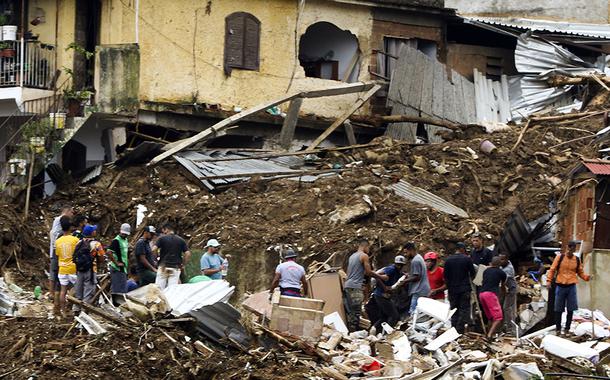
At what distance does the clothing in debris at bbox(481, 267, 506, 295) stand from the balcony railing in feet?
36.9

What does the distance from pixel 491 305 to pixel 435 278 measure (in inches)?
44.8

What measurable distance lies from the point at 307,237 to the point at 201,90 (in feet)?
20.4

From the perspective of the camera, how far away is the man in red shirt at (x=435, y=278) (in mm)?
21250

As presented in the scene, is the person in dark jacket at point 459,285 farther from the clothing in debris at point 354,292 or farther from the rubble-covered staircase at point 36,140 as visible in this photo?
the rubble-covered staircase at point 36,140

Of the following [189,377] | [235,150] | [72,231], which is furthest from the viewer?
[235,150]

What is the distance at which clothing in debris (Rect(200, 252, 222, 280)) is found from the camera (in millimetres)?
21828

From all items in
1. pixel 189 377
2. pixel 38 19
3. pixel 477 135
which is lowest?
pixel 189 377

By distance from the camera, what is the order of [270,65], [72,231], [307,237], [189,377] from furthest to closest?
1. [270,65]
2. [307,237]
3. [72,231]
4. [189,377]

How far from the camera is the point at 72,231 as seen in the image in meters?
22.4

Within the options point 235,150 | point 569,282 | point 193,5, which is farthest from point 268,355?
point 193,5

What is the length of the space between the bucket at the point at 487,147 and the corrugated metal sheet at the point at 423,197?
1.93m

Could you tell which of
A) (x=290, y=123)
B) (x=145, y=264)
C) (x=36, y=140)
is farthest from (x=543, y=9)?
(x=145, y=264)

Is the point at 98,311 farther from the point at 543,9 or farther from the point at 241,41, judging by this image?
the point at 543,9

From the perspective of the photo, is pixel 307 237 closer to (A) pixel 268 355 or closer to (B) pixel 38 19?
(A) pixel 268 355
